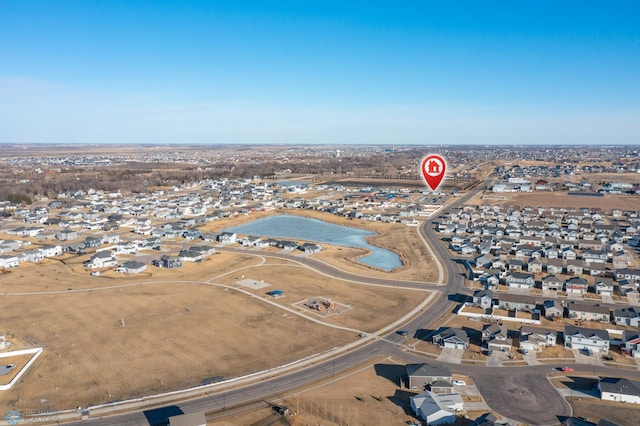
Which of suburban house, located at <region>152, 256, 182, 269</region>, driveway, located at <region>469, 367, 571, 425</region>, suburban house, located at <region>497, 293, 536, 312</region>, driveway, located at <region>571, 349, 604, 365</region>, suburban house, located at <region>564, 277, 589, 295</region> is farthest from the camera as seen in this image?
suburban house, located at <region>152, 256, 182, 269</region>

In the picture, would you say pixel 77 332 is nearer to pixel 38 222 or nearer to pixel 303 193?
pixel 38 222

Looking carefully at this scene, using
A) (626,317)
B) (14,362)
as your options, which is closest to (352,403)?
(14,362)

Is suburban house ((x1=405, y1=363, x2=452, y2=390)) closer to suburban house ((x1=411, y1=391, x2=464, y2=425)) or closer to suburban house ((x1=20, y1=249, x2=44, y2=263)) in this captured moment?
suburban house ((x1=411, y1=391, x2=464, y2=425))

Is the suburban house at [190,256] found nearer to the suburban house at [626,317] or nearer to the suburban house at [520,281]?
the suburban house at [520,281]

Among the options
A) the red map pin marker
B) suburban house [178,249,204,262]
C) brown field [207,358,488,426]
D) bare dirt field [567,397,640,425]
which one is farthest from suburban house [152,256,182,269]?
bare dirt field [567,397,640,425]

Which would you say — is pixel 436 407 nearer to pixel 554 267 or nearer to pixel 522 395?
pixel 522 395

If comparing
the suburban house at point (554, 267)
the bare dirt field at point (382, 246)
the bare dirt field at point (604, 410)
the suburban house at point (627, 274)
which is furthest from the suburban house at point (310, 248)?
the bare dirt field at point (604, 410)
